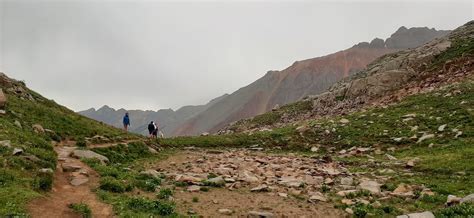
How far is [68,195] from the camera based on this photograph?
17.7 m

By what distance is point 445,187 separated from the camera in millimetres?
19734

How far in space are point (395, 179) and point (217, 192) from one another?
10.7 m

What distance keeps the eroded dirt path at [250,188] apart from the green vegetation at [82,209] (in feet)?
12.8

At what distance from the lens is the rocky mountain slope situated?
52.3 m

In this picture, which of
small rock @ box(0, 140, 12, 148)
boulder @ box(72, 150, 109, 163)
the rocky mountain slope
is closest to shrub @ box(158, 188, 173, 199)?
boulder @ box(72, 150, 109, 163)

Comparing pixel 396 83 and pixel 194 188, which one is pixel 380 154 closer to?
pixel 194 188

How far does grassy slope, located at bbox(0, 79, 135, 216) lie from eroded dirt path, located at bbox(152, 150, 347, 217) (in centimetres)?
651

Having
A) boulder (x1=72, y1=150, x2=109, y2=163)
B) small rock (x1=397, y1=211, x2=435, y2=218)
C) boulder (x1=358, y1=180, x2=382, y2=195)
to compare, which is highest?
boulder (x1=72, y1=150, x2=109, y2=163)

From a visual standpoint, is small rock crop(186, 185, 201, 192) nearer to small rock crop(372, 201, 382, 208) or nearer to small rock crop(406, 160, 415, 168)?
small rock crop(372, 201, 382, 208)

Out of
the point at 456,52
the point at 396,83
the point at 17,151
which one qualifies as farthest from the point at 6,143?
the point at 456,52

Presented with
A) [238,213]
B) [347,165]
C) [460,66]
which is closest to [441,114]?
[347,165]

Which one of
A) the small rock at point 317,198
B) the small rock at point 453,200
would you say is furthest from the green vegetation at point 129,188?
the small rock at point 453,200

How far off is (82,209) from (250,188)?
922 centimetres

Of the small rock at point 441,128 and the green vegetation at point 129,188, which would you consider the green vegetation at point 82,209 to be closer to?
the green vegetation at point 129,188
